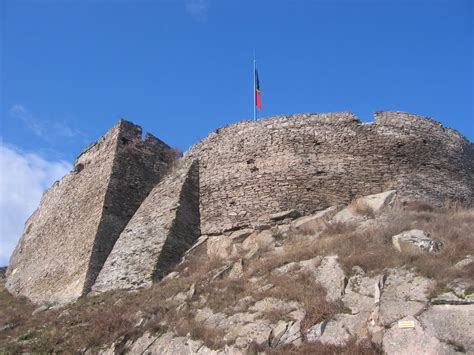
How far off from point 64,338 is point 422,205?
9991 mm

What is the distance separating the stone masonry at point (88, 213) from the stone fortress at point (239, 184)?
0.05m

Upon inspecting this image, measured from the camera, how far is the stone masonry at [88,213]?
62.6 feet

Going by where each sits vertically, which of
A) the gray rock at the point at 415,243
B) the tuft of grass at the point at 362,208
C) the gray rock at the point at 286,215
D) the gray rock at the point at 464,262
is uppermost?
the gray rock at the point at 286,215

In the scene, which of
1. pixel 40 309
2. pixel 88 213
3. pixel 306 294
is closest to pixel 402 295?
pixel 306 294

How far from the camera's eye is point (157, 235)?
58.6 ft

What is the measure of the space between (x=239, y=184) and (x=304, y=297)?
751 cm

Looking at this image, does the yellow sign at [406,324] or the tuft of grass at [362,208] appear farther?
the tuft of grass at [362,208]

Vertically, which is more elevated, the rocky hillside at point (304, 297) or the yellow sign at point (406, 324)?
the rocky hillside at point (304, 297)

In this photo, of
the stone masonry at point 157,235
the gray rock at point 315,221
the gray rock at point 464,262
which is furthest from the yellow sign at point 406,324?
the stone masonry at point 157,235

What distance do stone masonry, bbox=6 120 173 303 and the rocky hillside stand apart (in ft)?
7.28

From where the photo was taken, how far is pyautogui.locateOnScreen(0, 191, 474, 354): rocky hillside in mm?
10062

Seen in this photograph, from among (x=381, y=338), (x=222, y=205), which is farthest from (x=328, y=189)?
(x=381, y=338)

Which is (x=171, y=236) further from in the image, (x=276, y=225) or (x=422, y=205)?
(x=422, y=205)

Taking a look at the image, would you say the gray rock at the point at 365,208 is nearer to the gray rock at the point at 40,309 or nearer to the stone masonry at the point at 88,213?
the stone masonry at the point at 88,213
